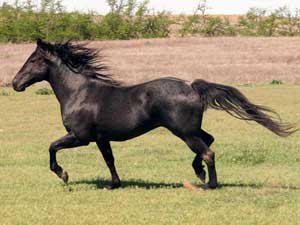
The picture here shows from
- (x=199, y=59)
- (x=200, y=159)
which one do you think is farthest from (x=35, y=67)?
(x=199, y=59)

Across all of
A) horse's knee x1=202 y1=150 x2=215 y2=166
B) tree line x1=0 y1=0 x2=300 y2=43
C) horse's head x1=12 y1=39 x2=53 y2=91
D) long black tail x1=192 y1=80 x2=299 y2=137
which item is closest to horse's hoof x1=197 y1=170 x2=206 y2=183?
horse's knee x1=202 y1=150 x2=215 y2=166

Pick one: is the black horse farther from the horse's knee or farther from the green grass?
the green grass

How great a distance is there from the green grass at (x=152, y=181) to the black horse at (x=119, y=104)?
61cm

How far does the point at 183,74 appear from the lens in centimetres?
3941

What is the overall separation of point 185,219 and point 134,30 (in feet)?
183

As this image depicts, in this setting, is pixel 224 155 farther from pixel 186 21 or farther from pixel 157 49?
pixel 186 21

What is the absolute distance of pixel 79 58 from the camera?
1179cm

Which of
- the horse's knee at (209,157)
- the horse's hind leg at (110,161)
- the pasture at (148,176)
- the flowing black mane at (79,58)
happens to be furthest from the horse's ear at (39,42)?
the horse's knee at (209,157)

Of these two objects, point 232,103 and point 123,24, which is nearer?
point 232,103

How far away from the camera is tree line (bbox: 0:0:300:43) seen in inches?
2327

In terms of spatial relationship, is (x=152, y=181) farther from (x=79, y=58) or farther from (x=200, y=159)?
(x=79, y=58)

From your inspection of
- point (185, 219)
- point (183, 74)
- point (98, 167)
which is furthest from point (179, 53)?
point (185, 219)

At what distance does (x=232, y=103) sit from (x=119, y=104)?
1.58m

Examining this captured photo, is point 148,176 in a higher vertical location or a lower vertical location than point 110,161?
lower
